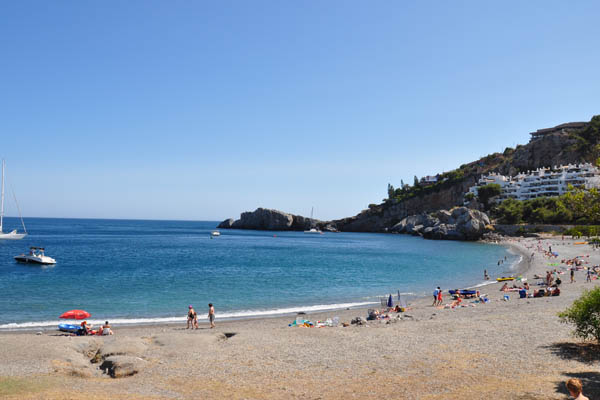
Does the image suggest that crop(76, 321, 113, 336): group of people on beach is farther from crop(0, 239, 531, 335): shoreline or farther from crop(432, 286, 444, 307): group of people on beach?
crop(432, 286, 444, 307): group of people on beach

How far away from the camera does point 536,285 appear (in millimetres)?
33625

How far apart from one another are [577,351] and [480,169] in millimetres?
157502

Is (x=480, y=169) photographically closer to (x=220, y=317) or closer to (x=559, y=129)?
(x=559, y=129)

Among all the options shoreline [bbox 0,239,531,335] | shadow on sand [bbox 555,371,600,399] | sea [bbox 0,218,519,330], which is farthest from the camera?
sea [bbox 0,218,519,330]

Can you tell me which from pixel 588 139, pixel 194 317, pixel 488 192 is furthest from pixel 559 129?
pixel 194 317

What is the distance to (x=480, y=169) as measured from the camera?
15612 cm

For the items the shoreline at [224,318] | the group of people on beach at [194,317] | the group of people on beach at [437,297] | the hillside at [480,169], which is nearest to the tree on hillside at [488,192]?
the hillside at [480,169]

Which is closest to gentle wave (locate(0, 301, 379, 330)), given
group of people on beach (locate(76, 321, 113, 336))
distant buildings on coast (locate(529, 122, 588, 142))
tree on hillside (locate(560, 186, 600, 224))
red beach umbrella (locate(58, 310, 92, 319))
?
red beach umbrella (locate(58, 310, 92, 319))

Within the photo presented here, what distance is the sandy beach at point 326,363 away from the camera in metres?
10.6

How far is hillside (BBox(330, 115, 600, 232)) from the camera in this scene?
128 meters

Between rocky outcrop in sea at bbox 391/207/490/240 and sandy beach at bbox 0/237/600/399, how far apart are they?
85.7 metres

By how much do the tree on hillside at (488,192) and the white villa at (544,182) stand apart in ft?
7.11

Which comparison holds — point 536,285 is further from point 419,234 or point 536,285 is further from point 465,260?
point 419,234

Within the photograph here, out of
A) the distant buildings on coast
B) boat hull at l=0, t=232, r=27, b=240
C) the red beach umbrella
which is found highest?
the distant buildings on coast
